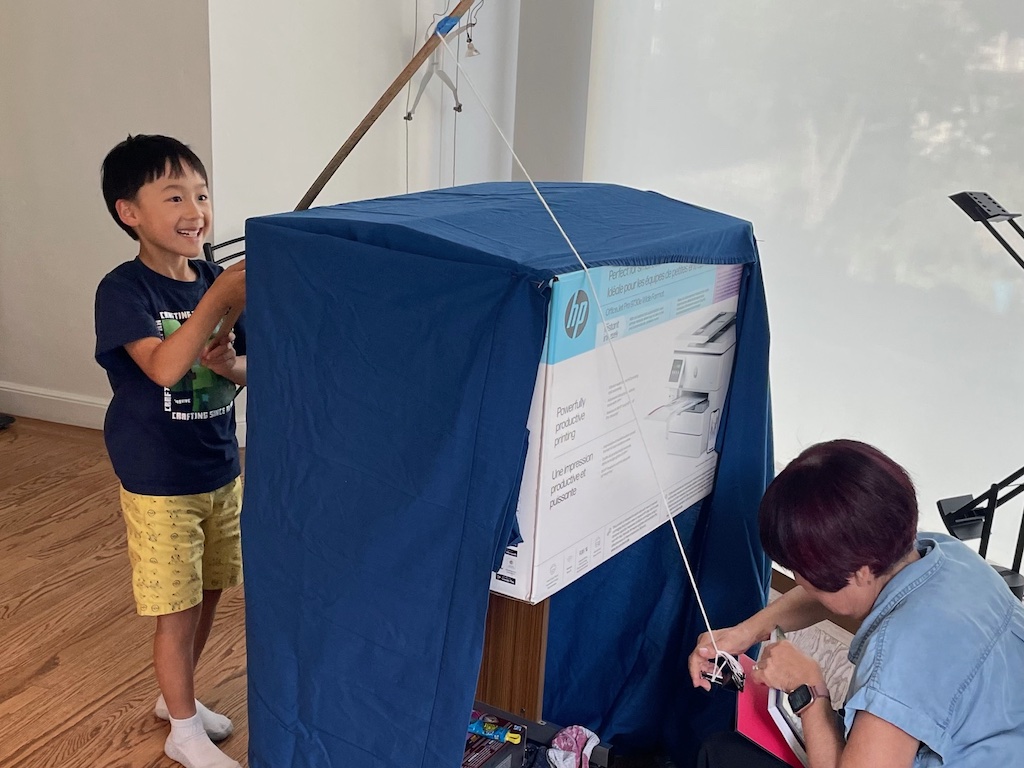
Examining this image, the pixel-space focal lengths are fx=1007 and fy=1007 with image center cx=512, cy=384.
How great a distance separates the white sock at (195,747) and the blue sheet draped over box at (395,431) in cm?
40

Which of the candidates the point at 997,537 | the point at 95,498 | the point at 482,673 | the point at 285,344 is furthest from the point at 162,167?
the point at 997,537

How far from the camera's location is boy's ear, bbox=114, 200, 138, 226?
1.63 m

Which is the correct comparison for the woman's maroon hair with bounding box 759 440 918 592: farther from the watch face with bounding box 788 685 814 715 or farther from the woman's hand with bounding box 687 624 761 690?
the woman's hand with bounding box 687 624 761 690

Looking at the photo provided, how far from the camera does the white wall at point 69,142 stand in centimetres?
288

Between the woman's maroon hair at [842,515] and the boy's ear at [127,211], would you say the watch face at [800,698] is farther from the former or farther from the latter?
the boy's ear at [127,211]

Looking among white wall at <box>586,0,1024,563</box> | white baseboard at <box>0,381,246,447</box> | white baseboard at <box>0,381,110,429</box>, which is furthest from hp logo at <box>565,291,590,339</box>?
white baseboard at <box>0,381,110,429</box>

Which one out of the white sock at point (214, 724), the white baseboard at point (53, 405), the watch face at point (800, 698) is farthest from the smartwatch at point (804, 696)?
the white baseboard at point (53, 405)

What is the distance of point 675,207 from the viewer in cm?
152

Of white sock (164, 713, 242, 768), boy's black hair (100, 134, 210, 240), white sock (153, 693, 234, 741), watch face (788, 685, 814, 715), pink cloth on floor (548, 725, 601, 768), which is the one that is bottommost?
white sock (153, 693, 234, 741)

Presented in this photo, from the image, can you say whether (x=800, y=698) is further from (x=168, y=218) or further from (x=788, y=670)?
(x=168, y=218)

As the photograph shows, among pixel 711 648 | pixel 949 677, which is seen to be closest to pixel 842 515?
pixel 949 677

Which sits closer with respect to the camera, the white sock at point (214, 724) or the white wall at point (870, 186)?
the white sock at point (214, 724)

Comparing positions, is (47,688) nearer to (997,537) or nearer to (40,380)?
(40,380)

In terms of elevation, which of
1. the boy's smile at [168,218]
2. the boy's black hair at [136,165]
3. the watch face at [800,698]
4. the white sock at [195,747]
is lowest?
the white sock at [195,747]
